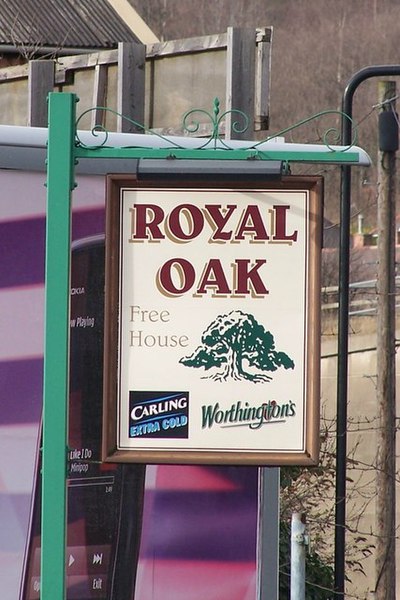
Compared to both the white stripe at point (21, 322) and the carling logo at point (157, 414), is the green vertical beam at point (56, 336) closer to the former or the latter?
the carling logo at point (157, 414)

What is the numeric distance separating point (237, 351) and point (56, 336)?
49 centimetres

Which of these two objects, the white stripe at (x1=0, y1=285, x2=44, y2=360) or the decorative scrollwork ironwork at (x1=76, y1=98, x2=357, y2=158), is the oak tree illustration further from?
the white stripe at (x1=0, y1=285, x2=44, y2=360)

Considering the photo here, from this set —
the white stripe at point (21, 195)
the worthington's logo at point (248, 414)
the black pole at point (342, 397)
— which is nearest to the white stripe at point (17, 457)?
the white stripe at point (21, 195)

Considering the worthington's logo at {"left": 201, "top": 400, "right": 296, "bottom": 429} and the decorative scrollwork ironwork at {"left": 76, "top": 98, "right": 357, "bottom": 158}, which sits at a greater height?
the decorative scrollwork ironwork at {"left": 76, "top": 98, "right": 357, "bottom": 158}

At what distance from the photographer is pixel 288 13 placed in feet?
323

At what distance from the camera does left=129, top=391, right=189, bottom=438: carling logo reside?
337 centimetres

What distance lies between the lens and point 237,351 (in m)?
3.37

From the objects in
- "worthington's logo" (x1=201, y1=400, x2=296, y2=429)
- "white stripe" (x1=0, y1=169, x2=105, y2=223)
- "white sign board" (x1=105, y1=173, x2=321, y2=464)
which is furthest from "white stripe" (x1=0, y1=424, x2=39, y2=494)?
"worthington's logo" (x1=201, y1=400, x2=296, y2=429)

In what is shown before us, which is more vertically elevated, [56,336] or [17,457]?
[56,336]

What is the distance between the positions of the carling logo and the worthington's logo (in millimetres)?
63

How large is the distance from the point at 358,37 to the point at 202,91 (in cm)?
8758

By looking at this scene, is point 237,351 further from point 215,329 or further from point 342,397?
point 342,397

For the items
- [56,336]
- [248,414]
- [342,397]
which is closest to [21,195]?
[56,336]

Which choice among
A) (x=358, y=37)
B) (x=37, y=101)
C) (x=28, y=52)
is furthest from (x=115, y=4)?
(x=358, y=37)
